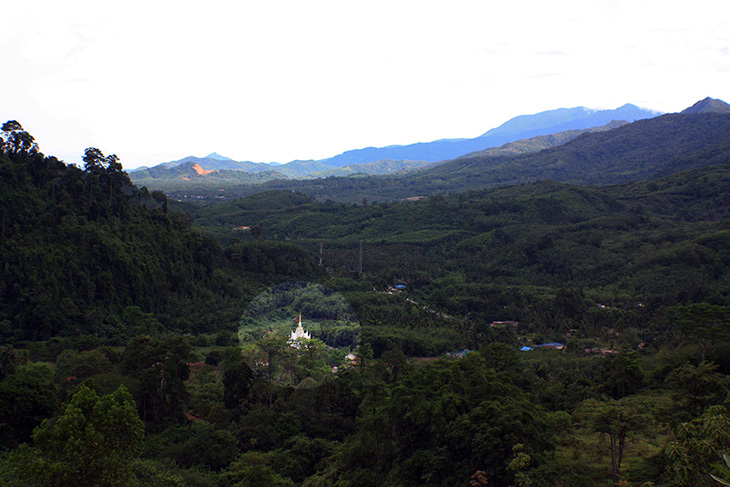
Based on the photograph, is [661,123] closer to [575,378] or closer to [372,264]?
[372,264]

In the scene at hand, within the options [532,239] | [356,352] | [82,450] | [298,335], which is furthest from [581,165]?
[82,450]

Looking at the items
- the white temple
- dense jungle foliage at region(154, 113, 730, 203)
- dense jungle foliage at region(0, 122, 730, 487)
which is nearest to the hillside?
dense jungle foliage at region(0, 122, 730, 487)

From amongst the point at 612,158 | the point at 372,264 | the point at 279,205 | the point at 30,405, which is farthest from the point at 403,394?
the point at 612,158

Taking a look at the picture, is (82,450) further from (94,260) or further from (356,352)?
(94,260)

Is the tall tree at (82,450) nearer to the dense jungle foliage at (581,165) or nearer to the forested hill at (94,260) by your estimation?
the forested hill at (94,260)

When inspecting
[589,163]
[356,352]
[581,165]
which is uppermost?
[589,163]

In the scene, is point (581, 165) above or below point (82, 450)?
above
